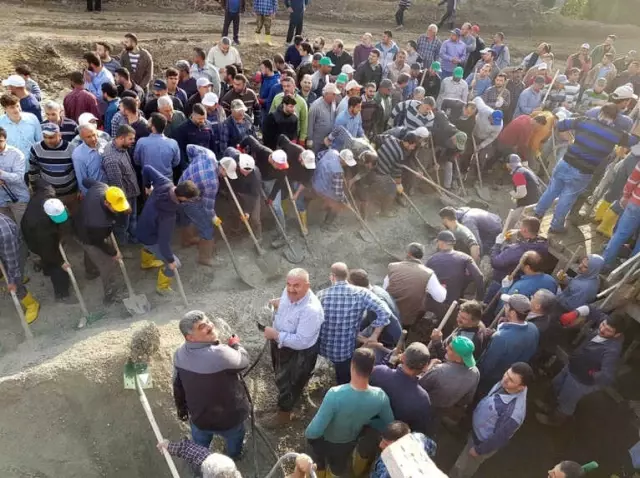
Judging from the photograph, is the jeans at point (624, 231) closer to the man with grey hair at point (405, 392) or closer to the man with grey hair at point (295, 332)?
the man with grey hair at point (405, 392)

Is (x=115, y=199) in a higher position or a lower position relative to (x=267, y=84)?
lower

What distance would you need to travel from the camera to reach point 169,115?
8031mm

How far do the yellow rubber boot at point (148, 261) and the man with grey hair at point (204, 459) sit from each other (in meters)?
3.81

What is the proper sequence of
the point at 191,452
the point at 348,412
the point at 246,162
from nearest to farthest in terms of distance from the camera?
the point at 191,452 → the point at 348,412 → the point at 246,162

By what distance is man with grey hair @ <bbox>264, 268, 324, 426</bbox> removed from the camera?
16.9ft

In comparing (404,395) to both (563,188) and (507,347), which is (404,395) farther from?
(563,188)

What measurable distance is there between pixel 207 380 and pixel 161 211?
293cm

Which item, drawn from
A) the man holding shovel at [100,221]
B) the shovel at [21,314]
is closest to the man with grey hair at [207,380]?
the man holding shovel at [100,221]

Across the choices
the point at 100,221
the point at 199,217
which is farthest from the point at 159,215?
the point at 199,217

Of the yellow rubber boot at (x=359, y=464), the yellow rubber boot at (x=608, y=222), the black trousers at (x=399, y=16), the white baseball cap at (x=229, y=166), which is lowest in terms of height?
the yellow rubber boot at (x=359, y=464)

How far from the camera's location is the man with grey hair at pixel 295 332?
16.9 ft

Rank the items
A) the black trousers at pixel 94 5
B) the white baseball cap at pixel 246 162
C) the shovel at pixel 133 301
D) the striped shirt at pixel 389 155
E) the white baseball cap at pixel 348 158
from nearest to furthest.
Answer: the shovel at pixel 133 301 < the white baseball cap at pixel 246 162 < the white baseball cap at pixel 348 158 < the striped shirt at pixel 389 155 < the black trousers at pixel 94 5

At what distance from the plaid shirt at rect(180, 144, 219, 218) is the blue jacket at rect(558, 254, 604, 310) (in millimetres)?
5042

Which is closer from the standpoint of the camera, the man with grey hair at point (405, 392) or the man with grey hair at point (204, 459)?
the man with grey hair at point (204, 459)
